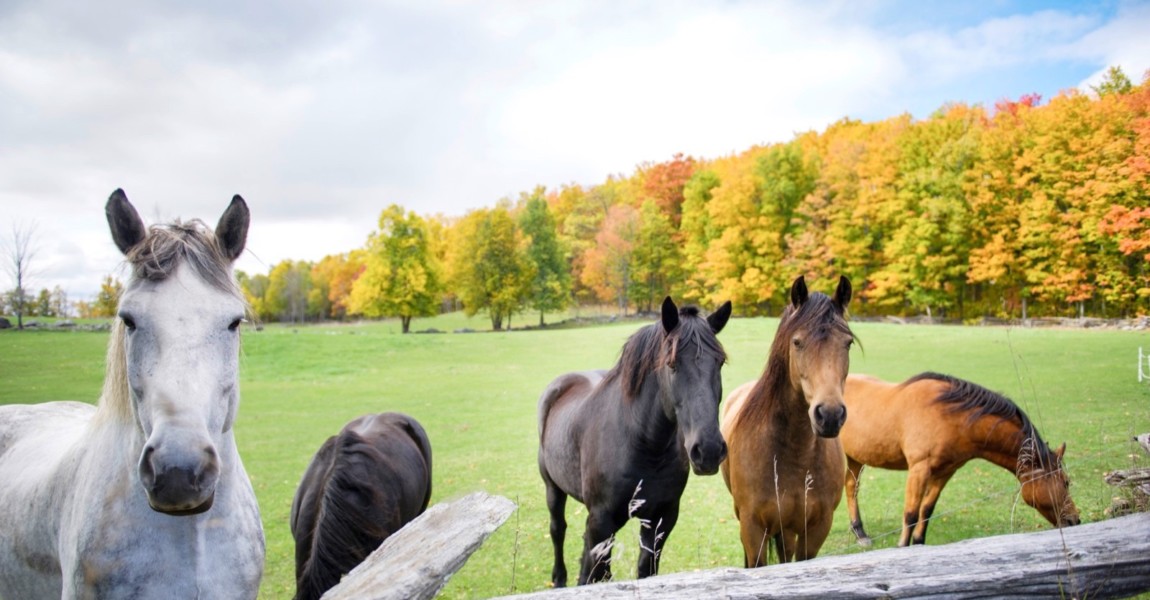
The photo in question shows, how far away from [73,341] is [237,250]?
6267mm

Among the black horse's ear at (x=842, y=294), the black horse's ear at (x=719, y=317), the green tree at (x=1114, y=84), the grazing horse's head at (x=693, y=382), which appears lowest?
the grazing horse's head at (x=693, y=382)

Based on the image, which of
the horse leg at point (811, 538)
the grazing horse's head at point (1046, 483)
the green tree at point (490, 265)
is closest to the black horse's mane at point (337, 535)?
the horse leg at point (811, 538)

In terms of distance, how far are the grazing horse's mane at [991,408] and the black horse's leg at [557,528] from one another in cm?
403

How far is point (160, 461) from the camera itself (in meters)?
1.49

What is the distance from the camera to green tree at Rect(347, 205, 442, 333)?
96.8 ft

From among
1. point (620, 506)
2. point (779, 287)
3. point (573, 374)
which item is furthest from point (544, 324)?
point (620, 506)

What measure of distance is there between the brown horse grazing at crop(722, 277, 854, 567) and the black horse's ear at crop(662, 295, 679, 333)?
81 centimetres

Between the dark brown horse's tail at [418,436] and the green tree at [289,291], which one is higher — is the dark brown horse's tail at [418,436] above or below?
below

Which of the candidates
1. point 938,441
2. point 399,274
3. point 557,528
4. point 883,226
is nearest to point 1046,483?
point 938,441

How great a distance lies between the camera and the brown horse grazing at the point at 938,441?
449 centimetres

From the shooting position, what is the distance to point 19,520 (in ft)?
7.64

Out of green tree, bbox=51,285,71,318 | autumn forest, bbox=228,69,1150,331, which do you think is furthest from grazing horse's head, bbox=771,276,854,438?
green tree, bbox=51,285,71,318

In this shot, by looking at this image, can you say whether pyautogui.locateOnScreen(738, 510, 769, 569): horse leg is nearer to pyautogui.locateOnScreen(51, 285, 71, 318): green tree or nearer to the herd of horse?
the herd of horse

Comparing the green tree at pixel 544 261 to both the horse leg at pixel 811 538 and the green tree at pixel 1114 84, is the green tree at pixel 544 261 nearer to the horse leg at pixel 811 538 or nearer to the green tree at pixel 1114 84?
the green tree at pixel 1114 84
